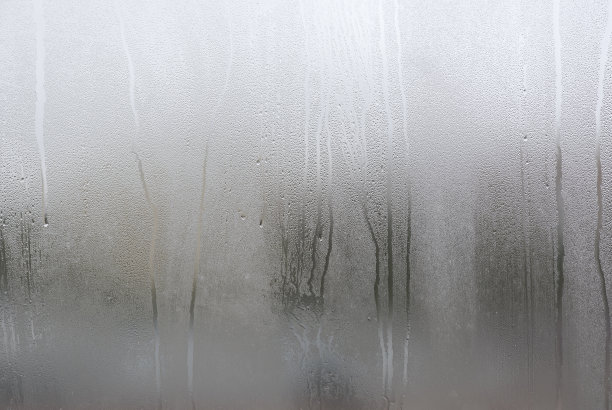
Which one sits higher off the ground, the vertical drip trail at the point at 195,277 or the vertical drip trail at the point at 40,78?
the vertical drip trail at the point at 40,78

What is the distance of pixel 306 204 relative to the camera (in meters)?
0.73

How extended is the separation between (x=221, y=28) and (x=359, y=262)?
597 mm

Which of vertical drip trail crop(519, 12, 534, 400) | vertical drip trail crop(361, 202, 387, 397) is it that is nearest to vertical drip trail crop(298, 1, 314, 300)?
vertical drip trail crop(361, 202, 387, 397)

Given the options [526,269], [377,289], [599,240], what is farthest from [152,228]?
[599,240]

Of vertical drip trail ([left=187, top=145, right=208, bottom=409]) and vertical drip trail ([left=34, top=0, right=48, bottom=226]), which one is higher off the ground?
vertical drip trail ([left=34, top=0, right=48, bottom=226])

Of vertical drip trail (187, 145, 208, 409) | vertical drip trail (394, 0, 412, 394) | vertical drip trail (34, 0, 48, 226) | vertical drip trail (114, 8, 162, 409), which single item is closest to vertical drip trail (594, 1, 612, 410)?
vertical drip trail (394, 0, 412, 394)

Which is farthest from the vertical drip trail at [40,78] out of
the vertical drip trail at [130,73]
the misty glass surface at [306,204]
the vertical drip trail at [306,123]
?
the vertical drip trail at [306,123]

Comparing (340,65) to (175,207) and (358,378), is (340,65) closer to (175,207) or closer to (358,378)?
(175,207)

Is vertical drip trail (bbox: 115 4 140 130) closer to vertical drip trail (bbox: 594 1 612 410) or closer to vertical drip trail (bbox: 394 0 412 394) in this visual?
vertical drip trail (bbox: 394 0 412 394)

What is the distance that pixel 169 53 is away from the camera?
740 mm

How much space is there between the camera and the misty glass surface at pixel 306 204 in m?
0.72

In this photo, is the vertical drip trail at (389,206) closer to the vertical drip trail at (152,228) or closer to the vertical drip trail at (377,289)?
the vertical drip trail at (377,289)

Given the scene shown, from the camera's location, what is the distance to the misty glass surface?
28.3 inches

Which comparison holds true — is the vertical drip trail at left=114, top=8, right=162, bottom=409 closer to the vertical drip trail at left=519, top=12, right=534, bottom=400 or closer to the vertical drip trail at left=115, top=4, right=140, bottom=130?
the vertical drip trail at left=115, top=4, right=140, bottom=130
